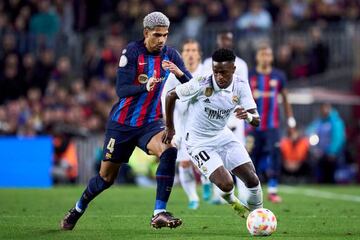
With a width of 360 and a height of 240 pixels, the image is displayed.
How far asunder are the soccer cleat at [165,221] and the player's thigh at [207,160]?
0.72m

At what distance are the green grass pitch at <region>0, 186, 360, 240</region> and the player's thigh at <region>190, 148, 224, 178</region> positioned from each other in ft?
2.36

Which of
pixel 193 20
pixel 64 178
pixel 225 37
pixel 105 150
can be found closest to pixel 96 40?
pixel 193 20

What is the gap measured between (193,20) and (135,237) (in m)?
16.9

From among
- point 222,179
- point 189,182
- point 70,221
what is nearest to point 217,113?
point 222,179

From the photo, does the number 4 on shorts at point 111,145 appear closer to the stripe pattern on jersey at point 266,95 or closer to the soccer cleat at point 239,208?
the soccer cleat at point 239,208

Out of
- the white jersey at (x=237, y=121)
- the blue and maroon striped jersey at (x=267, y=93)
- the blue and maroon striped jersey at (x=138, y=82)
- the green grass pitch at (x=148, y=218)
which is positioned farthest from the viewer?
the blue and maroon striped jersey at (x=267, y=93)

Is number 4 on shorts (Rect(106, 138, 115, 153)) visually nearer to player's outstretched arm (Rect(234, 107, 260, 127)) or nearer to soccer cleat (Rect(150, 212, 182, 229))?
soccer cleat (Rect(150, 212, 182, 229))

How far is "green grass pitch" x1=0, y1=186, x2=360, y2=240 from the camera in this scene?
11477 mm

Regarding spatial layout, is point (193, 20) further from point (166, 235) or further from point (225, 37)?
point (166, 235)

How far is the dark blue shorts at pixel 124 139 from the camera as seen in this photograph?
1191cm

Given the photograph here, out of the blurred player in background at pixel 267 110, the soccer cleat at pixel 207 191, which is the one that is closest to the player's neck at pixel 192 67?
the blurred player in background at pixel 267 110

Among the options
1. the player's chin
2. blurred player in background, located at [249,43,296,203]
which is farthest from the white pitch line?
the player's chin

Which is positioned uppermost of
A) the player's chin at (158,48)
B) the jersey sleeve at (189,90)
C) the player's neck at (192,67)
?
the player's chin at (158,48)

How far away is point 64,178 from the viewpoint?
25.1 metres
